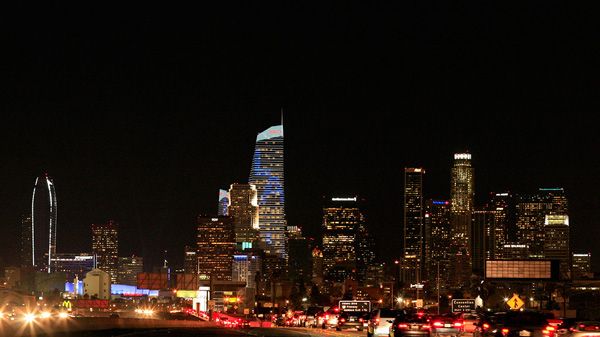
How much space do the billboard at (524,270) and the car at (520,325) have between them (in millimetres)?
67706

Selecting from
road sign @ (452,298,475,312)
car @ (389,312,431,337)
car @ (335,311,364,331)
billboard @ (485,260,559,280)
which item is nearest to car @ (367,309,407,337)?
car @ (389,312,431,337)

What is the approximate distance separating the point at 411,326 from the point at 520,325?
1145 centimetres

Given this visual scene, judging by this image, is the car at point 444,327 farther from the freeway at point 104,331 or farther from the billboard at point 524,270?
the billboard at point 524,270

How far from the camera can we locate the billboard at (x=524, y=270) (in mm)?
105438

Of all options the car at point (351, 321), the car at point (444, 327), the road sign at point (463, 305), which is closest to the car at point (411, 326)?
the car at point (444, 327)

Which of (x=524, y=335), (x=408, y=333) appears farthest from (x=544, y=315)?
(x=408, y=333)

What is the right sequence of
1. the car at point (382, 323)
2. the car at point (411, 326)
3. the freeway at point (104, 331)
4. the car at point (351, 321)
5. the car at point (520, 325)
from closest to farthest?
the car at point (520, 325), the car at point (411, 326), the freeway at point (104, 331), the car at point (382, 323), the car at point (351, 321)

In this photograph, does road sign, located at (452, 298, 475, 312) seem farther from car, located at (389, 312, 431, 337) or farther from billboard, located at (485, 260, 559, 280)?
car, located at (389, 312, 431, 337)

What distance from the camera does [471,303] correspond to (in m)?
95.7

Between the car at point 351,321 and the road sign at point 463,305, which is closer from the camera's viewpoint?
the car at point 351,321

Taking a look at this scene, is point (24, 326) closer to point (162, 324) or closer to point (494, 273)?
point (162, 324)

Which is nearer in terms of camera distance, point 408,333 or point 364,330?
point 408,333

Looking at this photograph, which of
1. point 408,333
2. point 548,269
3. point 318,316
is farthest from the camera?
point 548,269

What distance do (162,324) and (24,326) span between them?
30579mm
